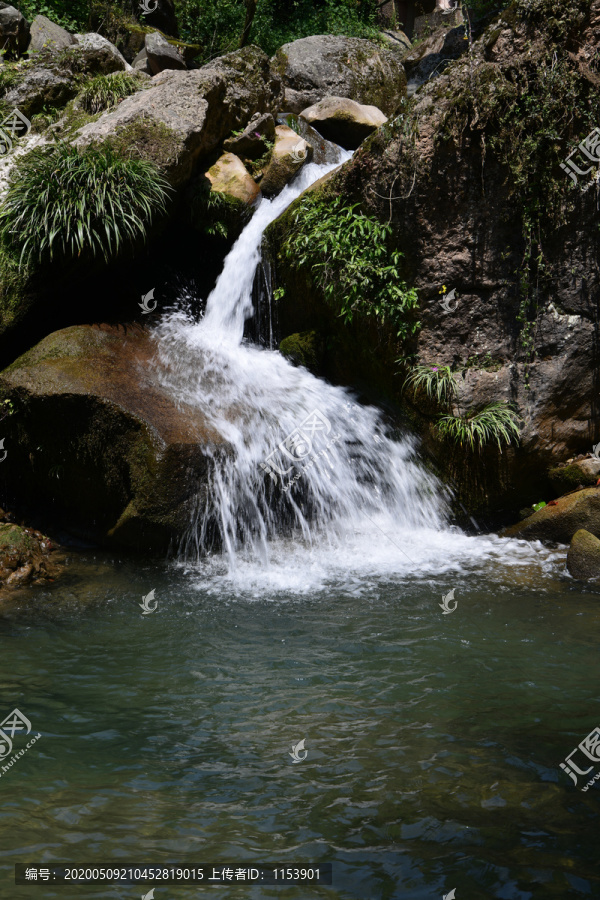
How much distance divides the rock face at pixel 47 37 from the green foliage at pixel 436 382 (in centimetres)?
933

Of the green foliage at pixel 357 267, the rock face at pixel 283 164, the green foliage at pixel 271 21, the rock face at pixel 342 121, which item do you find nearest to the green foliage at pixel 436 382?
the green foliage at pixel 357 267

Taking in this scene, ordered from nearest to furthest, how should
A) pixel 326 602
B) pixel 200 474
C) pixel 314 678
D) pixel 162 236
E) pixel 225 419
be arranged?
pixel 314 678, pixel 326 602, pixel 200 474, pixel 225 419, pixel 162 236

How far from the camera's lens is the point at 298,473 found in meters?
7.50

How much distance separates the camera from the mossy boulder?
28.7 ft

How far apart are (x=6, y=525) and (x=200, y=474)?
2.11m

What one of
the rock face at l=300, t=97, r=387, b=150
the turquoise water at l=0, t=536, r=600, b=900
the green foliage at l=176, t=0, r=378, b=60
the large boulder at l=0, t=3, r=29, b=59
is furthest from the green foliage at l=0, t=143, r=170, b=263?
the green foliage at l=176, t=0, r=378, b=60

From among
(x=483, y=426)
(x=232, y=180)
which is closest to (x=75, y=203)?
(x=232, y=180)

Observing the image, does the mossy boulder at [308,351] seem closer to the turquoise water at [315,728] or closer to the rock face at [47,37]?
the turquoise water at [315,728]

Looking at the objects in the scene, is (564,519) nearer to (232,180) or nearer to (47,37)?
(232,180)

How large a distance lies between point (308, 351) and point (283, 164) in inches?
145

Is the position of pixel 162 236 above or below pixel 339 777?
above

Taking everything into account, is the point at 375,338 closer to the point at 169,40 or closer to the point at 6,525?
the point at 6,525

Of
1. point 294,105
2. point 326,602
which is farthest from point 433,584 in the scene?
point 294,105

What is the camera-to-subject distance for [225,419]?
7.39m
